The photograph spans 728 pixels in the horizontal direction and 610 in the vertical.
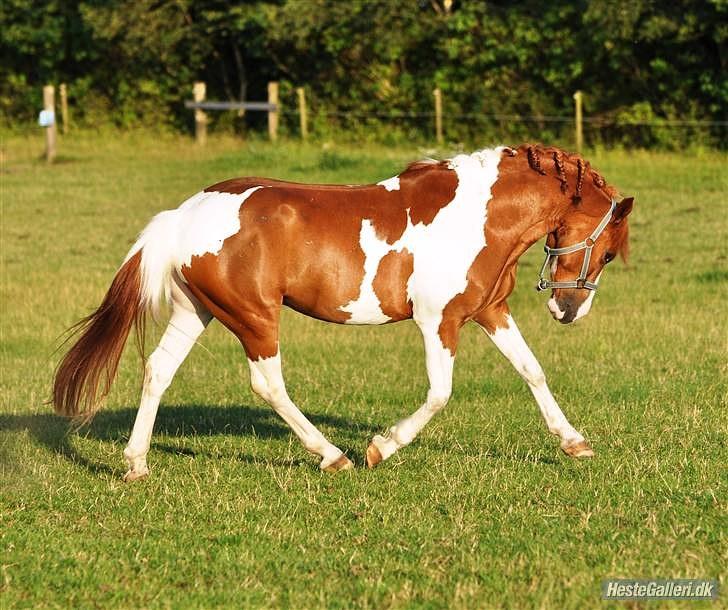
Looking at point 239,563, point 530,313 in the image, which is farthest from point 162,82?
point 239,563

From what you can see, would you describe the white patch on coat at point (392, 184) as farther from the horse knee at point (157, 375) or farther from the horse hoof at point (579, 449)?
the horse hoof at point (579, 449)

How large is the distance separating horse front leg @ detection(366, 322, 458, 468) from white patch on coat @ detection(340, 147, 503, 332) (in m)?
0.08

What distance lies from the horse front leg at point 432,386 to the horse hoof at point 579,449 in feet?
2.91

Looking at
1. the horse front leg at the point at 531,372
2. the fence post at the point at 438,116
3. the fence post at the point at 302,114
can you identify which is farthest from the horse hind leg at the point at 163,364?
the fence post at the point at 302,114

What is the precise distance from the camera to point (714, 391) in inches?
380

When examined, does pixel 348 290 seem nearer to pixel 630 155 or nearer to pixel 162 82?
pixel 630 155

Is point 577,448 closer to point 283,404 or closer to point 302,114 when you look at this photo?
point 283,404

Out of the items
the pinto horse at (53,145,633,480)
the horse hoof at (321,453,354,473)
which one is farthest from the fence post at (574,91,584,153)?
the horse hoof at (321,453,354,473)

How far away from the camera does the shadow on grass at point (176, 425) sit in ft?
28.3

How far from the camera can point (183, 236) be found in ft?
24.4

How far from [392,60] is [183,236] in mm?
27532

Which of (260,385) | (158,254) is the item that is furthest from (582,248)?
(158,254)

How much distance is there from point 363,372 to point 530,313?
3647 millimetres

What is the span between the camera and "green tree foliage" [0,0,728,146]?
29203mm
